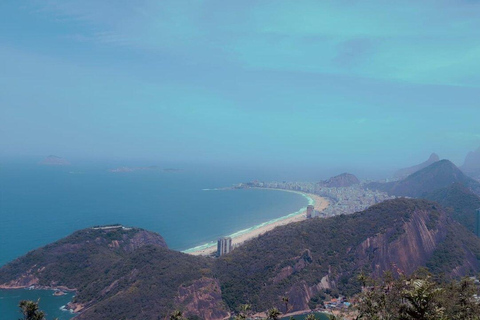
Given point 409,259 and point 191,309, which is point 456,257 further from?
point 191,309

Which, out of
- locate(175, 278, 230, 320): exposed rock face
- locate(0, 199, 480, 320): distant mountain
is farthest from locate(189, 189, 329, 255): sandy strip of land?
locate(175, 278, 230, 320): exposed rock face

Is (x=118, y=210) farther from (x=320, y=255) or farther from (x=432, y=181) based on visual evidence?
(x=432, y=181)

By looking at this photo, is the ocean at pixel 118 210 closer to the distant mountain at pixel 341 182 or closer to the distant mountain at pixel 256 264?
the distant mountain at pixel 256 264

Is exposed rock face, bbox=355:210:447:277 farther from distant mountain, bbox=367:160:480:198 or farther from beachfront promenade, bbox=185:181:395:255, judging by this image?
distant mountain, bbox=367:160:480:198

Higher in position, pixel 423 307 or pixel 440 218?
pixel 423 307

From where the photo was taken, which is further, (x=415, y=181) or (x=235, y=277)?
(x=415, y=181)

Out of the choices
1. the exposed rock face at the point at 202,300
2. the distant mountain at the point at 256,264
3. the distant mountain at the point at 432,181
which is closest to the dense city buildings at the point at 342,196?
the distant mountain at the point at 432,181

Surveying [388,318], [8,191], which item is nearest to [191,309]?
[388,318]

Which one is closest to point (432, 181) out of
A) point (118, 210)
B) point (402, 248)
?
point (402, 248)
